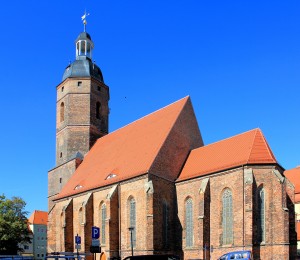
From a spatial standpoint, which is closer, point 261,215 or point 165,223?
point 261,215

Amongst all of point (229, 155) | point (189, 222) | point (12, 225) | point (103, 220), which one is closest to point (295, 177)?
point (229, 155)

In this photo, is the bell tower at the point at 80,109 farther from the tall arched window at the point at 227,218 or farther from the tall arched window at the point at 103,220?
the tall arched window at the point at 227,218

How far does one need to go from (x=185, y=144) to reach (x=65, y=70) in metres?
16.0

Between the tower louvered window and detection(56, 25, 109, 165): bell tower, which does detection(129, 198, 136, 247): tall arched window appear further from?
detection(56, 25, 109, 165): bell tower

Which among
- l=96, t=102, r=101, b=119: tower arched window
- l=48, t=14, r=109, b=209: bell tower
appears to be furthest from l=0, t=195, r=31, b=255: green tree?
l=96, t=102, r=101, b=119: tower arched window

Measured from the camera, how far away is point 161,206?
96.4 ft

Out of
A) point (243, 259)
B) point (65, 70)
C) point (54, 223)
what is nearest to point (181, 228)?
point (243, 259)

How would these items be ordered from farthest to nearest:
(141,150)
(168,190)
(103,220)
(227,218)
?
(103,220), (141,150), (168,190), (227,218)

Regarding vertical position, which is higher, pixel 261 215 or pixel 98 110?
pixel 98 110

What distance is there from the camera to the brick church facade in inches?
1030

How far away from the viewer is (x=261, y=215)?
1035 inches

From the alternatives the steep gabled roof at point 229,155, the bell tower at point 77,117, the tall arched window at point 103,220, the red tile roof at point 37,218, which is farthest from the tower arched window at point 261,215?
the red tile roof at point 37,218

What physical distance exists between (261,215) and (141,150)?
10.3 m

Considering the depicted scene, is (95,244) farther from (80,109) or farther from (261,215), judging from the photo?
(80,109)
